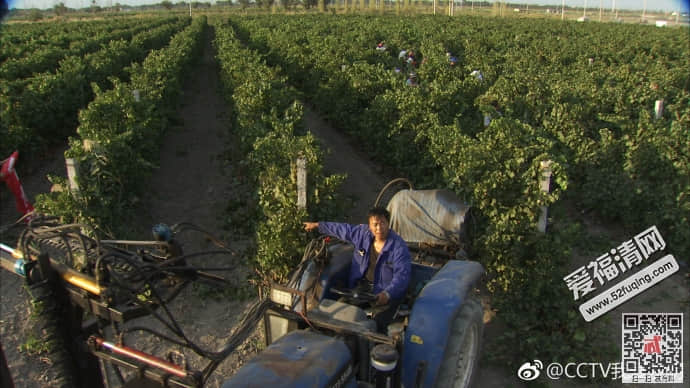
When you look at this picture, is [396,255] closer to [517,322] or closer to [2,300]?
[517,322]

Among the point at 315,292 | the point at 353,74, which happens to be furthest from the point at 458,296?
the point at 353,74

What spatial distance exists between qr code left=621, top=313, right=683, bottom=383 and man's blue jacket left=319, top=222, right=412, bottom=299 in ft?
7.96

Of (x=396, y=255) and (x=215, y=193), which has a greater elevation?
(x=396, y=255)

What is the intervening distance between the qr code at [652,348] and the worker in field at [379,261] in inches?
95.6

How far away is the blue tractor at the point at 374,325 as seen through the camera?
261 centimetres

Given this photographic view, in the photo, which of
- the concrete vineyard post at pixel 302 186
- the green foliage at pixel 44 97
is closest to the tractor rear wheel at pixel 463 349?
the concrete vineyard post at pixel 302 186

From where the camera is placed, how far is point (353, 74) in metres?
11.6

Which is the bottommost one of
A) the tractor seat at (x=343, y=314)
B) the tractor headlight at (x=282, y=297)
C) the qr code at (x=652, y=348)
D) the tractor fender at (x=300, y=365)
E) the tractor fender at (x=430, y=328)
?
the qr code at (x=652, y=348)

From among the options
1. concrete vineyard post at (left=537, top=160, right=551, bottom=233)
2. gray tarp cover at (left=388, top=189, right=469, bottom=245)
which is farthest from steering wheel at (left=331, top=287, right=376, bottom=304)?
concrete vineyard post at (left=537, top=160, right=551, bottom=233)

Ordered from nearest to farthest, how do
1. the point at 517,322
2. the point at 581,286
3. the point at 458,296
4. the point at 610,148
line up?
the point at 458,296 → the point at 517,322 → the point at 581,286 → the point at 610,148

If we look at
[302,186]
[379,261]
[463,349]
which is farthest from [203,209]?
[463,349]

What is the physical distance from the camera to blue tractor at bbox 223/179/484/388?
2.61 m

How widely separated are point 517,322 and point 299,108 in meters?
4.72

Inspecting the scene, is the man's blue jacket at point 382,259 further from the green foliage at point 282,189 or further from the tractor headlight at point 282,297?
the green foliage at point 282,189
